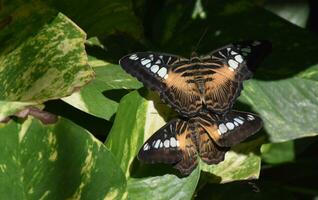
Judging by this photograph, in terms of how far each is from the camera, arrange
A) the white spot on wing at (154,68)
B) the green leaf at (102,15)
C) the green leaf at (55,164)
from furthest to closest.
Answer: the green leaf at (102,15), the white spot on wing at (154,68), the green leaf at (55,164)

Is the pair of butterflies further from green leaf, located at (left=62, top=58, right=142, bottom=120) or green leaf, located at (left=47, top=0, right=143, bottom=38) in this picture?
green leaf, located at (left=47, top=0, right=143, bottom=38)

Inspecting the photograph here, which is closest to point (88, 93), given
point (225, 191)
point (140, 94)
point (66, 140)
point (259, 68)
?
point (140, 94)

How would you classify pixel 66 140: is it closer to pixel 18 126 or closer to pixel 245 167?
pixel 18 126

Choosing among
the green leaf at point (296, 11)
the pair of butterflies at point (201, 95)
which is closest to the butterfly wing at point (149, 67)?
the pair of butterflies at point (201, 95)

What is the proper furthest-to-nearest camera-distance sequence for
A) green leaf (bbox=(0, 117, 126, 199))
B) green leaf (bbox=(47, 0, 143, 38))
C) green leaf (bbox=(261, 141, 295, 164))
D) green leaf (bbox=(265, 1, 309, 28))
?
green leaf (bbox=(265, 1, 309, 28))
green leaf (bbox=(261, 141, 295, 164))
green leaf (bbox=(47, 0, 143, 38))
green leaf (bbox=(0, 117, 126, 199))

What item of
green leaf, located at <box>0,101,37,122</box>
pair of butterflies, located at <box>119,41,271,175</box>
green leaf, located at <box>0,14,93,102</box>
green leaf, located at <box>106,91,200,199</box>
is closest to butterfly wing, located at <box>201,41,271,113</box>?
pair of butterflies, located at <box>119,41,271,175</box>

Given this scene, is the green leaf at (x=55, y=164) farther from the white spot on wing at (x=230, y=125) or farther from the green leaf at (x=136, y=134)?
the white spot on wing at (x=230, y=125)

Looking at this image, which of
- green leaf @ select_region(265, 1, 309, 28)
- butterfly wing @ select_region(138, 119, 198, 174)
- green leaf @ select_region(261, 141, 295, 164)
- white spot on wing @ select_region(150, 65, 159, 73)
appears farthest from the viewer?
green leaf @ select_region(265, 1, 309, 28)

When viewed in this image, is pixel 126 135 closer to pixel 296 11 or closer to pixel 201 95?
pixel 201 95
